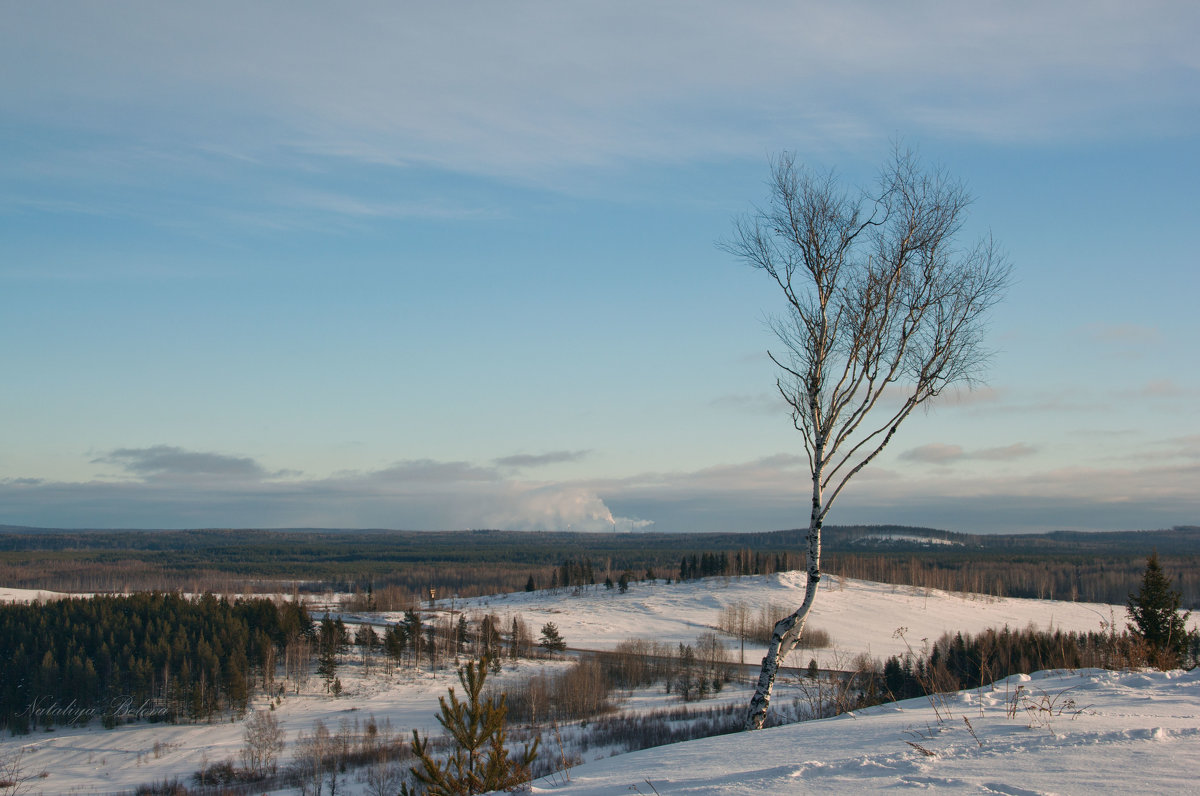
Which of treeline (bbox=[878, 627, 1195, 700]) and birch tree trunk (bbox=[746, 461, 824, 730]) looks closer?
birch tree trunk (bbox=[746, 461, 824, 730])

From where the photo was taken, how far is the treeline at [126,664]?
54.8 meters

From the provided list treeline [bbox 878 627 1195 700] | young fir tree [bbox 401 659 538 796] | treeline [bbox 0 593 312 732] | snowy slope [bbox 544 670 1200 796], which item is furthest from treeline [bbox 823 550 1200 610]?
young fir tree [bbox 401 659 538 796]

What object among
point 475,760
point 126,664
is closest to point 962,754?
point 475,760

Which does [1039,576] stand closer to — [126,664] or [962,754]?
[126,664]

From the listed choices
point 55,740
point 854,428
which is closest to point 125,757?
point 55,740

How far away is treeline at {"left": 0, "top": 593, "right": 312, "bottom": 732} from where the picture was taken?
2158 inches

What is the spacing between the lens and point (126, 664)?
56.0 meters

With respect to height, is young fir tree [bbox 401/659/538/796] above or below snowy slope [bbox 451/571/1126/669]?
above

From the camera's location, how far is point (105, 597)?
67875 millimetres

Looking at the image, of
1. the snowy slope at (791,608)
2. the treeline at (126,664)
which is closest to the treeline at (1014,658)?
the snowy slope at (791,608)

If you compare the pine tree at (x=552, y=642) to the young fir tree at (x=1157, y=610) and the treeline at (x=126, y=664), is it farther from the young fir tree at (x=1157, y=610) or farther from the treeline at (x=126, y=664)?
the young fir tree at (x=1157, y=610)

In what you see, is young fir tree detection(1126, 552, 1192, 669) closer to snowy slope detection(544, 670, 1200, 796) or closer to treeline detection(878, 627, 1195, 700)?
treeline detection(878, 627, 1195, 700)

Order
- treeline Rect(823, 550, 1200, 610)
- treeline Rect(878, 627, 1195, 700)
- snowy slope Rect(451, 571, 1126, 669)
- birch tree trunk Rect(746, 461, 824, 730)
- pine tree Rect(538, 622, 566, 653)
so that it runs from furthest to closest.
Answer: treeline Rect(823, 550, 1200, 610), snowy slope Rect(451, 571, 1126, 669), pine tree Rect(538, 622, 566, 653), treeline Rect(878, 627, 1195, 700), birch tree trunk Rect(746, 461, 824, 730)

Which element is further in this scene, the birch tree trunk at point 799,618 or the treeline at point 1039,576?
the treeline at point 1039,576
